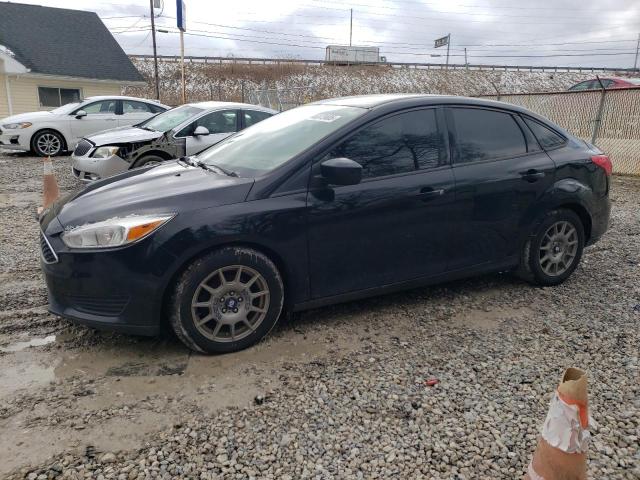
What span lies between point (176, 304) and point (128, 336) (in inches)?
26.0

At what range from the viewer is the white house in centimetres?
2123

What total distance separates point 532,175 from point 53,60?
23803 mm

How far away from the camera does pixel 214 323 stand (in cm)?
318

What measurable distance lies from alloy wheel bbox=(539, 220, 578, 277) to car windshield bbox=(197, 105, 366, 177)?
2.08m

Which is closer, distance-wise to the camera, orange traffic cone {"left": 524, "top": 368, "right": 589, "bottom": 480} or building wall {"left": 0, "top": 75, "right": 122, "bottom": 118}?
orange traffic cone {"left": 524, "top": 368, "right": 589, "bottom": 480}

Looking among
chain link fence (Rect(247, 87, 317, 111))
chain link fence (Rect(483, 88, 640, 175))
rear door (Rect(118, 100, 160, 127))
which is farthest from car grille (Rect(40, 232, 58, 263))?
chain link fence (Rect(247, 87, 317, 111))

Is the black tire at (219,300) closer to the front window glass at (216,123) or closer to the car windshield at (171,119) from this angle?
the front window glass at (216,123)

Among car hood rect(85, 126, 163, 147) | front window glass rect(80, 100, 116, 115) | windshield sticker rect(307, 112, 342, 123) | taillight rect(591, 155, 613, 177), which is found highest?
windshield sticker rect(307, 112, 342, 123)

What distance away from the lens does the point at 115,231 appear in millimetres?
2959

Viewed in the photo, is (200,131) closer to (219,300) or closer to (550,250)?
(219,300)

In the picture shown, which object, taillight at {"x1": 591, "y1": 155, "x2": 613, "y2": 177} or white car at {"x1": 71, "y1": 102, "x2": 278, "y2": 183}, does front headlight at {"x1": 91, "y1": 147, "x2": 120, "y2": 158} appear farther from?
taillight at {"x1": 591, "y1": 155, "x2": 613, "y2": 177}

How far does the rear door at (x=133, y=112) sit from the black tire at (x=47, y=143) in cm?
150

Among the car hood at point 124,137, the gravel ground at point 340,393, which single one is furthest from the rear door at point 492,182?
the car hood at point 124,137

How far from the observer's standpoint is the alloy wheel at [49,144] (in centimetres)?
1216
